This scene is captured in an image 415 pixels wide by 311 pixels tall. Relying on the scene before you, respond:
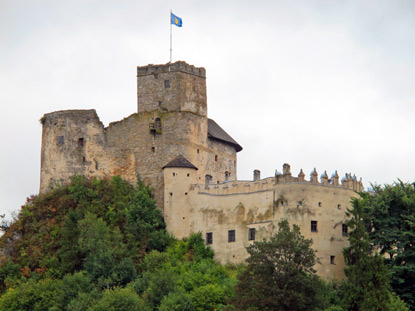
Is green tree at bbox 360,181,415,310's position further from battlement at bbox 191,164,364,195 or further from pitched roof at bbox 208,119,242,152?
pitched roof at bbox 208,119,242,152

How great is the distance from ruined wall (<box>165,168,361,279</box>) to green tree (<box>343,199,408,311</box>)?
3.67m

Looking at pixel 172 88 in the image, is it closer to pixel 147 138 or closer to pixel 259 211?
pixel 147 138

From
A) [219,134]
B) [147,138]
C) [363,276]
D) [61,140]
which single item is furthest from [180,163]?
[363,276]

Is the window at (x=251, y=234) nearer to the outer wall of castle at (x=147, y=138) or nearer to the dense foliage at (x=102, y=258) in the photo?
the dense foliage at (x=102, y=258)

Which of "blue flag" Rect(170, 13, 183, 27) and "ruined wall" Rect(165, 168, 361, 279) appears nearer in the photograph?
"ruined wall" Rect(165, 168, 361, 279)

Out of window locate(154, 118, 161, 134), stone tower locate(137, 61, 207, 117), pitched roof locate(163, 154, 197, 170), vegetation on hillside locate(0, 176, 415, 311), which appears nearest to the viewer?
vegetation on hillside locate(0, 176, 415, 311)

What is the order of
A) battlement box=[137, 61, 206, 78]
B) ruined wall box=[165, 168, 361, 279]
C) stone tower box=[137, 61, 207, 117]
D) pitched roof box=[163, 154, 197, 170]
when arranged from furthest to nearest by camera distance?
battlement box=[137, 61, 206, 78] → stone tower box=[137, 61, 207, 117] → pitched roof box=[163, 154, 197, 170] → ruined wall box=[165, 168, 361, 279]

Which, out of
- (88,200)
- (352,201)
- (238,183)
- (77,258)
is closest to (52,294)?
(77,258)

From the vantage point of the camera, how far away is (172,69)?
90.4m

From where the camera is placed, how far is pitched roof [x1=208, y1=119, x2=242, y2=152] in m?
90.9

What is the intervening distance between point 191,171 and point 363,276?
19920 mm

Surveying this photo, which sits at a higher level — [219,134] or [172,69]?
[172,69]

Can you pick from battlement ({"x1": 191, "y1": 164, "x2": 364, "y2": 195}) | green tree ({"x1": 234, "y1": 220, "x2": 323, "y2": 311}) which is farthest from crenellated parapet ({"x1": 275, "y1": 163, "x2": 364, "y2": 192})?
green tree ({"x1": 234, "y1": 220, "x2": 323, "y2": 311})

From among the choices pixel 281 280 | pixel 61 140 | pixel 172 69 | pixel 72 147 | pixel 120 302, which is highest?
pixel 172 69
